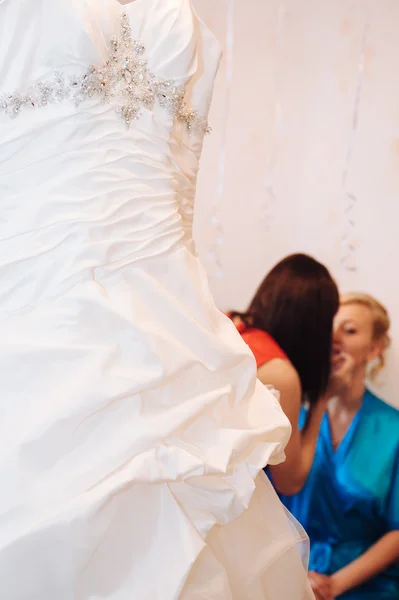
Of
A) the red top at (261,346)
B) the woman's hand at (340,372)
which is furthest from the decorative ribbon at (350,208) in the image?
the red top at (261,346)

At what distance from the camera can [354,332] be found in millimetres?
1745

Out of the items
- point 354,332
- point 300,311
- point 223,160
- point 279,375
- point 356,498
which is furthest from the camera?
point 223,160

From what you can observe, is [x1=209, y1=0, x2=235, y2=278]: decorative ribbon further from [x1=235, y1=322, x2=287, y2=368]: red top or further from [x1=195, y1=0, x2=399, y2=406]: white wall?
[x1=235, y1=322, x2=287, y2=368]: red top

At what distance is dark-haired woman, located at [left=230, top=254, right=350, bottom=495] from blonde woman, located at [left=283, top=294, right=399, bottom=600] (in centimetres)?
29

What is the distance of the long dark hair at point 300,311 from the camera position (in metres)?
1.37

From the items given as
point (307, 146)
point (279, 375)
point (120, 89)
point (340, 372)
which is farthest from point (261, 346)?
point (307, 146)

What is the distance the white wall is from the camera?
1.81m

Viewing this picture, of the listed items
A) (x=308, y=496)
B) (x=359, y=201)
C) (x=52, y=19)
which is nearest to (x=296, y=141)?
(x=359, y=201)

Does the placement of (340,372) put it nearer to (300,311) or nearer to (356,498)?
(356,498)

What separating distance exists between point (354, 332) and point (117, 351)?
1223mm

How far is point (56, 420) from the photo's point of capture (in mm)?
579

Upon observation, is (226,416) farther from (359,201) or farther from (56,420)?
(359,201)

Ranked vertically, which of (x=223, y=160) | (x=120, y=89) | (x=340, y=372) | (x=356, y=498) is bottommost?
(x=356, y=498)

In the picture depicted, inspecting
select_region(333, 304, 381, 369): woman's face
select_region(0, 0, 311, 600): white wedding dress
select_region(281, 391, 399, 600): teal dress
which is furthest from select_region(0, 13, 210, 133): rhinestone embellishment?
select_region(281, 391, 399, 600): teal dress
